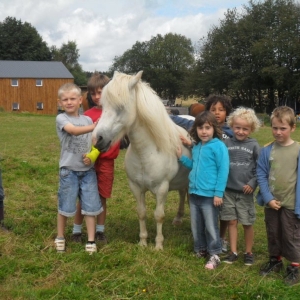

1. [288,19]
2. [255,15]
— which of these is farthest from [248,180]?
[255,15]

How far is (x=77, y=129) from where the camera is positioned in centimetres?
388

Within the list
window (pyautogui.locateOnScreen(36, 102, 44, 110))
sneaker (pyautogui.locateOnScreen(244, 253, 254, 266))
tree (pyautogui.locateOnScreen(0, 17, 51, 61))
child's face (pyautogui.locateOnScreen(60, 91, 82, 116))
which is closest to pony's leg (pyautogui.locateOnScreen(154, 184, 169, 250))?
sneaker (pyautogui.locateOnScreen(244, 253, 254, 266))

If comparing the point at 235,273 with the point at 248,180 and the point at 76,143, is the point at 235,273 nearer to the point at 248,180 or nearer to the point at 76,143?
the point at 248,180

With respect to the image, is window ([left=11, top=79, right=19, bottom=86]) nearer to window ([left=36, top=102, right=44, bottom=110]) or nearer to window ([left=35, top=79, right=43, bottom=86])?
window ([left=35, top=79, right=43, bottom=86])

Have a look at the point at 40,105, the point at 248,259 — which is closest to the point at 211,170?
the point at 248,259

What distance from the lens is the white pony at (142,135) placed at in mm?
3693

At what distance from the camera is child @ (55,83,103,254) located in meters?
4.01

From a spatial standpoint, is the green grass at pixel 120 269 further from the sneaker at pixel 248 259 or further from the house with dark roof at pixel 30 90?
the house with dark roof at pixel 30 90

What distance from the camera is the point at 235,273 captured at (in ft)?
12.1

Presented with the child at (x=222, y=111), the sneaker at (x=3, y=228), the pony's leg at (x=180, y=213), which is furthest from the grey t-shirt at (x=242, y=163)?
the sneaker at (x=3, y=228)

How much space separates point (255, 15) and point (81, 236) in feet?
131

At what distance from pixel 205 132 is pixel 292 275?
1567mm

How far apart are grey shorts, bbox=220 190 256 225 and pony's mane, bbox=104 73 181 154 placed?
79cm

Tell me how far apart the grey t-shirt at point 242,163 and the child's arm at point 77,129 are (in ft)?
4.81
